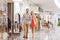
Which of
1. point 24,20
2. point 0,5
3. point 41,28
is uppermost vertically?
point 0,5

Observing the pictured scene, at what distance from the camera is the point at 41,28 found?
1098 cm

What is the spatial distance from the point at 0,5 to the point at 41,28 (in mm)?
5661

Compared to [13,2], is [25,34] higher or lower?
lower

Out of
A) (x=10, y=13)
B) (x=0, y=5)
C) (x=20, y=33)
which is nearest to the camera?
(x=0, y=5)

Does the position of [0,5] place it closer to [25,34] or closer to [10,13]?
[10,13]

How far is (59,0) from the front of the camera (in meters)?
8.66

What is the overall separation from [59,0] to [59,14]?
8.37 metres

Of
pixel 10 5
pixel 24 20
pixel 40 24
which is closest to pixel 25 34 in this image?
pixel 24 20

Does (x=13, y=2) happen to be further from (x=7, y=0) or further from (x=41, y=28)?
(x=41, y=28)

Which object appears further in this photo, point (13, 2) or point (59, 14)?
point (59, 14)

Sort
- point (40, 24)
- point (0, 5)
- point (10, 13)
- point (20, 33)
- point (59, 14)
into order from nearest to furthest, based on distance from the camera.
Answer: point (0, 5) → point (10, 13) → point (20, 33) → point (40, 24) → point (59, 14)

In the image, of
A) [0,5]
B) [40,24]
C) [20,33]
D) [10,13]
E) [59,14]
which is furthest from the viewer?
[59,14]

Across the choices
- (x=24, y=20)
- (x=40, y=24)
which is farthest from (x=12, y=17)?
(x=40, y=24)

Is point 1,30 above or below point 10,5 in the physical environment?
below
